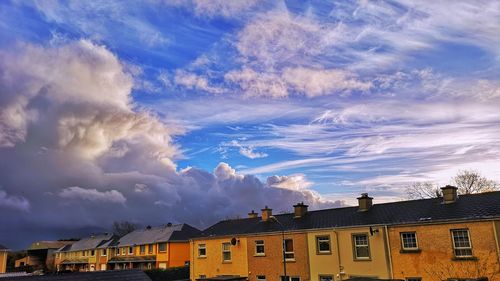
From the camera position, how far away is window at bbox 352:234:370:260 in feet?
101

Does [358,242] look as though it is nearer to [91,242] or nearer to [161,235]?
[161,235]

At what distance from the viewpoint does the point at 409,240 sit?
2875 centimetres

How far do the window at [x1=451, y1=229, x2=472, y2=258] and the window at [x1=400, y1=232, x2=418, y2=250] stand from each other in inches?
104

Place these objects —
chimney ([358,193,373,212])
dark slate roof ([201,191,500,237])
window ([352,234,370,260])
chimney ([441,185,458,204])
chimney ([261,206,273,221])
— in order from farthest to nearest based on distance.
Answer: chimney ([261,206,273,221])
chimney ([358,193,373,212])
window ([352,234,370,260])
chimney ([441,185,458,204])
dark slate roof ([201,191,500,237])

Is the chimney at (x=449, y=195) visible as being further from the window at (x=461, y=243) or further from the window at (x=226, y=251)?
the window at (x=226, y=251)

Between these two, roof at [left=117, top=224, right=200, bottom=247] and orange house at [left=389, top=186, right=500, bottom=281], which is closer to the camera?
orange house at [left=389, top=186, right=500, bottom=281]

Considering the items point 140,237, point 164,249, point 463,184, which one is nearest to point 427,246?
point 463,184

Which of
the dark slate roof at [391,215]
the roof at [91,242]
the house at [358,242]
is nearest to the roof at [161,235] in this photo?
the roof at [91,242]

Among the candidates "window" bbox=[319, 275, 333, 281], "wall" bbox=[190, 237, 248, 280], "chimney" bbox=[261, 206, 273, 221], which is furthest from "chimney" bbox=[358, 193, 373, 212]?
"wall" bbox=[190, 237, 248, 280]

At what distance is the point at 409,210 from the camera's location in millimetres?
30797

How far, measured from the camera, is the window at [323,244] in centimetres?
3300

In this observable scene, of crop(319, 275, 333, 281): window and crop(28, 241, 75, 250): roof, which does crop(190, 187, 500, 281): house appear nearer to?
crop(319, 275, 333, 281): window

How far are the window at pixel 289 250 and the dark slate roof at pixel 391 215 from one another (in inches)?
45.8

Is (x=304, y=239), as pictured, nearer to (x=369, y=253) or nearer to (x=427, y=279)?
(x=369, y=253)
